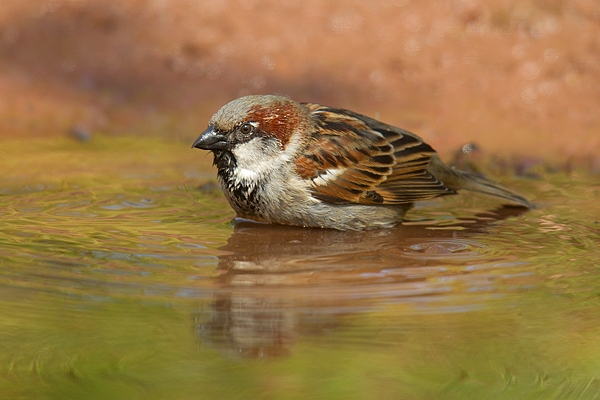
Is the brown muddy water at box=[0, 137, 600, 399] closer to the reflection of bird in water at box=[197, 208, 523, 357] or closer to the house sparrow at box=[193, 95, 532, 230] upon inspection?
the reflection of bird in water at box=[197, 208, 523, 357]

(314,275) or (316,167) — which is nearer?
(314,275)

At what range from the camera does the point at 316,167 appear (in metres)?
6.23

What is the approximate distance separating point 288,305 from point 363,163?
219 centimetres

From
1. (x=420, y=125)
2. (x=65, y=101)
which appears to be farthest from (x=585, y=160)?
(x=65, y=101)

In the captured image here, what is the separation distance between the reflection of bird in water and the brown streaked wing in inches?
10.6

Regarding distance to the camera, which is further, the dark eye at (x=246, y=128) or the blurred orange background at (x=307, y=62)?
the blurred orange background at (x=307, y=62)

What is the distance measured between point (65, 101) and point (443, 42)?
383 cm

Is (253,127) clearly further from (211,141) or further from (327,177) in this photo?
(327,177)

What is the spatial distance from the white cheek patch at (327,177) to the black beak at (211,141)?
649 mm

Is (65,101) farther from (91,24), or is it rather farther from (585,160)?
(585,160)

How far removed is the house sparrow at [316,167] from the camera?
19.9 feet

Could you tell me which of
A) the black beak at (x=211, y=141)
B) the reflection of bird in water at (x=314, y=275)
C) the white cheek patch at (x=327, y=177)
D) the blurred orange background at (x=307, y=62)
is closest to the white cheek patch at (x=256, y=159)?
the black beak at (x=211, y=141)

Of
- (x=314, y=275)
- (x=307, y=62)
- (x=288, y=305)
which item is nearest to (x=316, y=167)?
(x=314, y=275)

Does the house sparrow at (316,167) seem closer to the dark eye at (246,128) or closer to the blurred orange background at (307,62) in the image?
the dark eye at (246,128)
